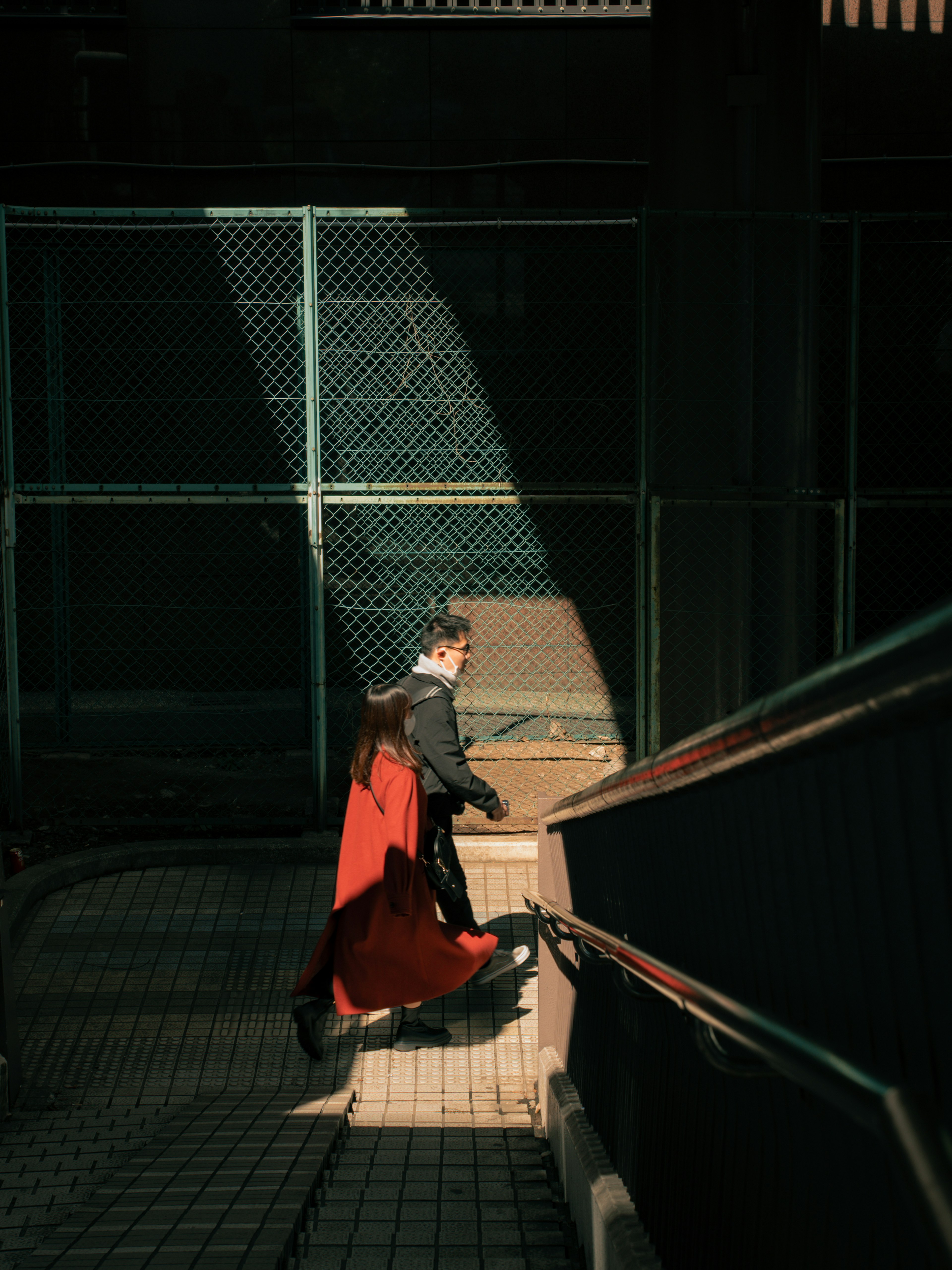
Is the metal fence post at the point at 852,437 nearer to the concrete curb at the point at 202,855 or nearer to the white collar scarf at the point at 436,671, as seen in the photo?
the white collar scarf at the point at 436,671

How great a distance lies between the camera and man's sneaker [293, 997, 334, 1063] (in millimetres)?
5094

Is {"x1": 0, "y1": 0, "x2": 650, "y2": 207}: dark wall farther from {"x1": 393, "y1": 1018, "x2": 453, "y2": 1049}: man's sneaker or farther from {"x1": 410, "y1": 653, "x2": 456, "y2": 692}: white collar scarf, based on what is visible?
{"x1": 393, "y1": 1018, "x2": 453, "y2": 1049}: man's sneaker

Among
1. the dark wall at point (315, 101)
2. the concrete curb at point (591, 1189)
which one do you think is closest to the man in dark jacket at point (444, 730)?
the concrete curb at point (591, 1189)

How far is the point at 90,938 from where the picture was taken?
20.7 feet

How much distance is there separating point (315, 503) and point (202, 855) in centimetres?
224

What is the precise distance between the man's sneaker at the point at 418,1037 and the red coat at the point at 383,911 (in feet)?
0.69

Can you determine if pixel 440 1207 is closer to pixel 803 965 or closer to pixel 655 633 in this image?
pixel 803 965

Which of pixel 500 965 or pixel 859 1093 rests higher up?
pixel 859 1093

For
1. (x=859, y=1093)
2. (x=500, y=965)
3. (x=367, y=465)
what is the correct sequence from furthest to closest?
(x=367, y=465), (x=500, y=965), (x=859, y=1093)

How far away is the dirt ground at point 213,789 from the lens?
7.73 metres

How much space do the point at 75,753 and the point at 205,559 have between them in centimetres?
205

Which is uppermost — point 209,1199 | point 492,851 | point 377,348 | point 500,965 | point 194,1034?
point 377,348

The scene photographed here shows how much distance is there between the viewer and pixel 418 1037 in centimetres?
532

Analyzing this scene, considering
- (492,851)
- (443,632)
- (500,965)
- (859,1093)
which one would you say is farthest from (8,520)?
(859,1093)
